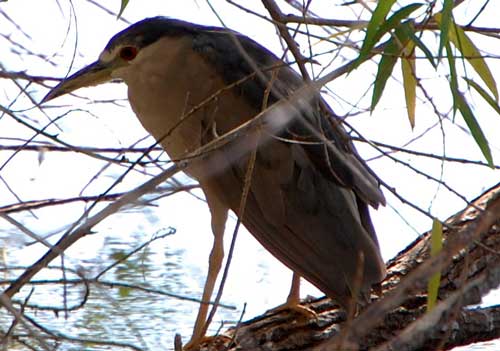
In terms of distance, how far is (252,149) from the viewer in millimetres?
2277

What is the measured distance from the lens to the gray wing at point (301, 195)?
2.32 m

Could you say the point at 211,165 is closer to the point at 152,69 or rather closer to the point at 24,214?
the point at 152,69

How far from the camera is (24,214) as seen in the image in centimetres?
290

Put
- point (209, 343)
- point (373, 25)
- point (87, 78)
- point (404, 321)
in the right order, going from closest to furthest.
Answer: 1. point (373, 25)
2. point (404, 321)
3. point (209, 343)
4. point (87, 78)

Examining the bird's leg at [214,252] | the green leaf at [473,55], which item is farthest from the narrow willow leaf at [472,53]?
the bird's leg at [214,252]

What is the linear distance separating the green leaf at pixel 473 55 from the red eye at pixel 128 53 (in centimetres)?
97

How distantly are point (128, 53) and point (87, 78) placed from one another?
0.15m

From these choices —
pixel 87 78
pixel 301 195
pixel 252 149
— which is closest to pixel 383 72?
pixel 252 149

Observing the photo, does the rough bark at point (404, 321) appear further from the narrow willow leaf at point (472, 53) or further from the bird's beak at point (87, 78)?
the bird's beak at point (87, 78)

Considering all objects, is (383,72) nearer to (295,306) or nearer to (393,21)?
(393,21)

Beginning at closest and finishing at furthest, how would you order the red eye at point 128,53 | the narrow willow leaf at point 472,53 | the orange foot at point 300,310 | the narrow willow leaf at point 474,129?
the narrow willow leaf at point 474,129 < the narrow willow leaf at point 472,53 < the orange foot at point 300,310 < the red eye at point 128,53

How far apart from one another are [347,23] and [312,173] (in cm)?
68

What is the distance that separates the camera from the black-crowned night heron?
90.6 inches

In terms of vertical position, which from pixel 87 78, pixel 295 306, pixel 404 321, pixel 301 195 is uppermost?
pixel 87 78
